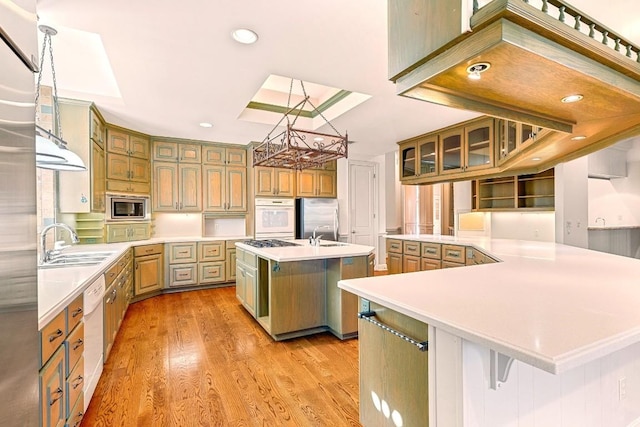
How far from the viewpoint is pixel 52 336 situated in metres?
1.33

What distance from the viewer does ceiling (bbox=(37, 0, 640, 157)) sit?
5.80ft

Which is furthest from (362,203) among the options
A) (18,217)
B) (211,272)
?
(18,217)

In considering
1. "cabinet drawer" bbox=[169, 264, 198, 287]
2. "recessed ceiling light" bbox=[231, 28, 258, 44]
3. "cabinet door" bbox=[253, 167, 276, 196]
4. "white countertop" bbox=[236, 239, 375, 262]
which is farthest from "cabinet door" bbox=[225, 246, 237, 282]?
"recessed ceiling light" bbox=[231, 28, 258, 44]

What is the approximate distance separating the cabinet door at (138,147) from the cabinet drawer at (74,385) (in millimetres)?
3506

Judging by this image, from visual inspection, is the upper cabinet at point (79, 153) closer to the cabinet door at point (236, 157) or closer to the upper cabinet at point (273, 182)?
the cabinet door at point (236, 157)

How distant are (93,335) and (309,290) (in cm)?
175

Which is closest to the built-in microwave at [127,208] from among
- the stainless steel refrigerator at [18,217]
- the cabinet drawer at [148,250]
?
the cabinet drawer at [148,250]

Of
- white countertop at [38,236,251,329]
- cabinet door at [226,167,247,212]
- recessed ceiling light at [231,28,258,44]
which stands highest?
recessed ceiling light at [231,28,258,44]

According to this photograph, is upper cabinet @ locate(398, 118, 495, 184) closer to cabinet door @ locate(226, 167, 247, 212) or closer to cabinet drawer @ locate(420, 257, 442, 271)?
cabinet drawer @ locate(420, 257, 442, 271)

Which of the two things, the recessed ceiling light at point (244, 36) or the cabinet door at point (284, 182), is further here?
the cabinet door at point (284, 182)

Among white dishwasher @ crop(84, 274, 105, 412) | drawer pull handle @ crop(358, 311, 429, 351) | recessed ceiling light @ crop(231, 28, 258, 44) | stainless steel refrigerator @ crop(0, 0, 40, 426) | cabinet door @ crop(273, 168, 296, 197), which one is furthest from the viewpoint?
cabinet door @ crop(273, 168, 296, 197)

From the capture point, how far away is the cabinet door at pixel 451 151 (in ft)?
13.4

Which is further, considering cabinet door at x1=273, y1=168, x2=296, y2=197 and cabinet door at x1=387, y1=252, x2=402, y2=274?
cabinet door at x1=273, y1=168, x2=296, y2=197

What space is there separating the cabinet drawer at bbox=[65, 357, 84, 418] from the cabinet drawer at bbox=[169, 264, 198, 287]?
10.4 feet
